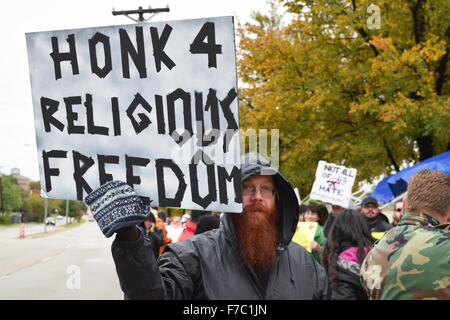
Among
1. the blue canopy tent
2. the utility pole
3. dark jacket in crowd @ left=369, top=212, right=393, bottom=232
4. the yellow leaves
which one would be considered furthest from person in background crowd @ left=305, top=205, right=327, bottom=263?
the utility pole

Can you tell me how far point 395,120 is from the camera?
10.5 m

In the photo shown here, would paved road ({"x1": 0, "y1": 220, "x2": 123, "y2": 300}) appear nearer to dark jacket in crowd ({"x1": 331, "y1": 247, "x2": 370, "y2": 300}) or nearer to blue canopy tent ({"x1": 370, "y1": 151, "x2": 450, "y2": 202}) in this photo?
dark jacket in crowd ({"x1": 331, "y1": 247, "x2": 370, "y2": 300})

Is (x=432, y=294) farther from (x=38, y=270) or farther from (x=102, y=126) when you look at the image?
(x=38, y=270)

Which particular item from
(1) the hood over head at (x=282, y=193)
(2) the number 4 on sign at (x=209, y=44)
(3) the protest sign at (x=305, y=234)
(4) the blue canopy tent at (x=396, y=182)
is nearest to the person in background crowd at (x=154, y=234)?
(3) the protest sign at (x=305, y=234)

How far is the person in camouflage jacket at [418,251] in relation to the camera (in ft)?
7.32

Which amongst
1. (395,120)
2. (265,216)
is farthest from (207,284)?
(395,120)

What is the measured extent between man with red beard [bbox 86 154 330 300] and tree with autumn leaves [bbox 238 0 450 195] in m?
8.36

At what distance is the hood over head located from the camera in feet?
8.14

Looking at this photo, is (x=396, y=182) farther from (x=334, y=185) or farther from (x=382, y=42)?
(x=382, y=42)

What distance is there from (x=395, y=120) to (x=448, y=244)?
8723 millimetres

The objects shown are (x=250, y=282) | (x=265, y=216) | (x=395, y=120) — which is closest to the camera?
(x=250, y=282)

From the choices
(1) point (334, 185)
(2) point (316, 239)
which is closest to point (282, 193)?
(2) point (316, 239)

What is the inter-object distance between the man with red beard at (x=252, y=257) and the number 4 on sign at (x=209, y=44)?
2.03 feet

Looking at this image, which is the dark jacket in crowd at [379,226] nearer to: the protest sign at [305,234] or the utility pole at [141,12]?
the protest sign at [305,234]
